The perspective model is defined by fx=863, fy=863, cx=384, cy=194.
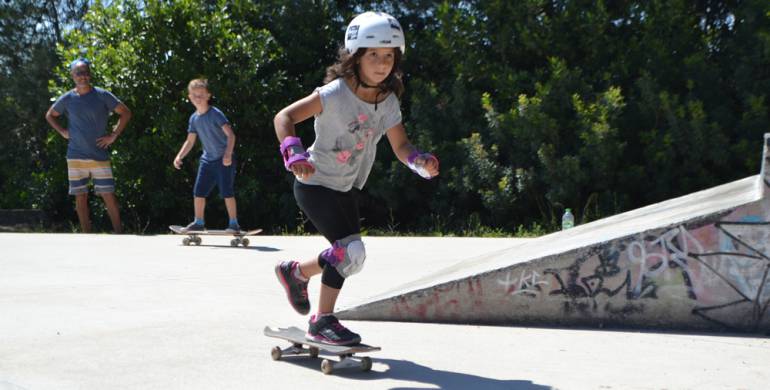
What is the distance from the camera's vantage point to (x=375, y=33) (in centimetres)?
411

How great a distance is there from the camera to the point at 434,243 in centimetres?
935

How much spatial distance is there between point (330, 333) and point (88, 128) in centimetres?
838

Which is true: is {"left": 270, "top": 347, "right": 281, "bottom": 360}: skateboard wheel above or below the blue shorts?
below

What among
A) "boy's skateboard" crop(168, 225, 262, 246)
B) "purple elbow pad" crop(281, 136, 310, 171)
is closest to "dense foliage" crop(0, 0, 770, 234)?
"boy's skateboard" crop(168, 225, 262, 246)

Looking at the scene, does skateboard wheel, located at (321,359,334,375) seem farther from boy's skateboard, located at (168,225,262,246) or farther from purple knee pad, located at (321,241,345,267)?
boy's skateboard, located at (168,225,262,246)

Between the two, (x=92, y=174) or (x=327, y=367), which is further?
(x=92, y=174)

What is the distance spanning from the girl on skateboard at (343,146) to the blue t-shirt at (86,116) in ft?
26.0

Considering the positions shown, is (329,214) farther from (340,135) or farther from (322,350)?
(322,350)

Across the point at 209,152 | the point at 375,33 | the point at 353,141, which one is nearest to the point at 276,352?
the point at 353,141

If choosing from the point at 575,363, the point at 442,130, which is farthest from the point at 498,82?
the point at 575,363

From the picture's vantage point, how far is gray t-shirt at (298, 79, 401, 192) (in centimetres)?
423

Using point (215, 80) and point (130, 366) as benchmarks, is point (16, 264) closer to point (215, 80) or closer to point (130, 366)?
point (130, 366)

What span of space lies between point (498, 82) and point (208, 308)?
7039mm

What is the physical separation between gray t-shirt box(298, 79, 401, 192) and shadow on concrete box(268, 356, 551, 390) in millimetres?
873
